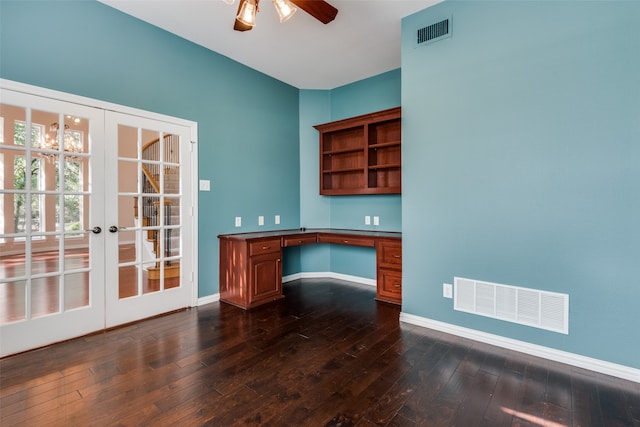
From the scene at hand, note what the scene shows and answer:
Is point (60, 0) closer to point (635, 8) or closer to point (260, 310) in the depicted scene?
point (260, 310)

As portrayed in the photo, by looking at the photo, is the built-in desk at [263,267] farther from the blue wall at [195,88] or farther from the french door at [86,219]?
the french door at [86,219]

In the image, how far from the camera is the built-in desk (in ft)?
11.2

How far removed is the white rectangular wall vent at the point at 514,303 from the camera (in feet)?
7.42

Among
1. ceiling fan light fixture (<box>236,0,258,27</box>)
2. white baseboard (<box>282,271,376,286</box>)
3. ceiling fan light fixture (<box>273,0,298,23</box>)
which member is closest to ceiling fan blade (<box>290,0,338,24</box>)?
ceiling fan light fixture (<box>273,0,298,23</box>)

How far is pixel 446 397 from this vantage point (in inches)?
71.4

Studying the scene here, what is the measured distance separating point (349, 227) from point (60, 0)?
157 inches

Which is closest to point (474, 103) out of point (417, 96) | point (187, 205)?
point (417, 96)

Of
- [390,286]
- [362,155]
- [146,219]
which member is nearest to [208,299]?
[146,219]

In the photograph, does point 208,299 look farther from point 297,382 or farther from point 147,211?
point 297,382

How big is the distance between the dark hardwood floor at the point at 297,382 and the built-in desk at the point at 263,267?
25.3 inches

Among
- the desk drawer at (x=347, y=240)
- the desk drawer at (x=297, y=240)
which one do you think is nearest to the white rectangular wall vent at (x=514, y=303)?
the desk drawer at (x=347, y=240)

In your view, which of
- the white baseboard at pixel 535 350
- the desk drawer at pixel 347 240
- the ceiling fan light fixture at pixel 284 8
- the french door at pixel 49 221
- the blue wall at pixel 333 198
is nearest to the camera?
the white baseboard at pixel 535 350

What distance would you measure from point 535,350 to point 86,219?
4047 millimetres

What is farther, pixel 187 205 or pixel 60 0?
pixel 187 205
